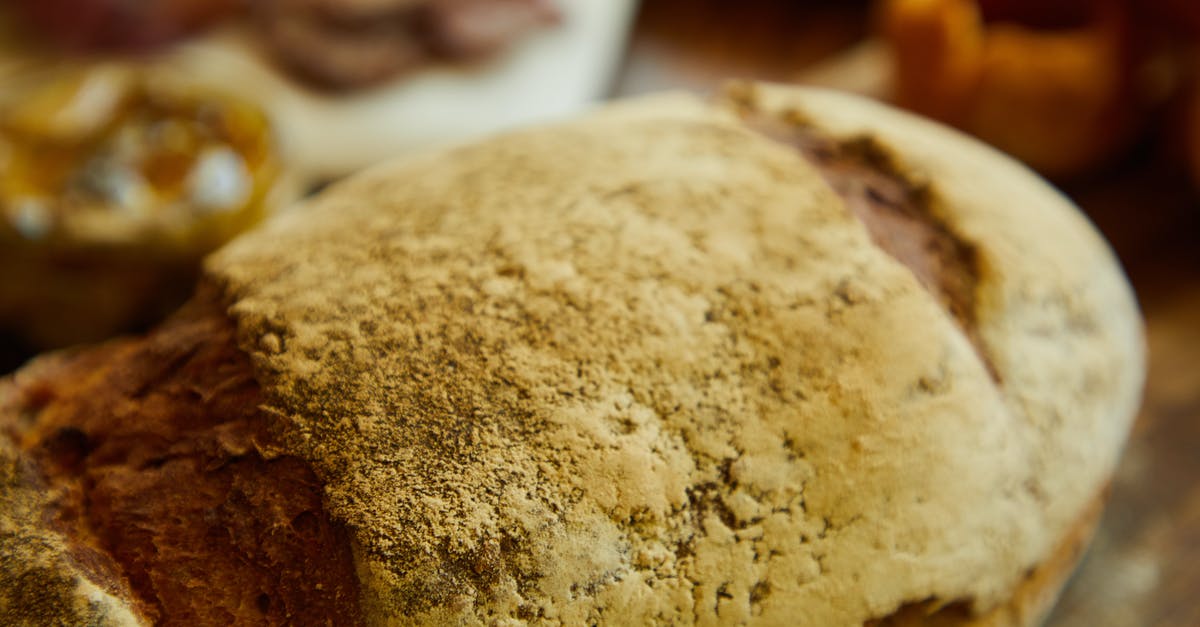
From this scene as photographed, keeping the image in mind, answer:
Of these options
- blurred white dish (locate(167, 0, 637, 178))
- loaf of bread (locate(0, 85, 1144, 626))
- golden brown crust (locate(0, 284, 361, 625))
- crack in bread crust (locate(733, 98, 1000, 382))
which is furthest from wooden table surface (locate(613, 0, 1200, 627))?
golden brown crust (locate(0, 284, 361, 625))

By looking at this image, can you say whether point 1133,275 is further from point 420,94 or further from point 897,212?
point 420,94

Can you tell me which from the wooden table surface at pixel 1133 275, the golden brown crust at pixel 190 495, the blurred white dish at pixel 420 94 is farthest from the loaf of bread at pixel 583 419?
the blurred white dish at pixel 420 94

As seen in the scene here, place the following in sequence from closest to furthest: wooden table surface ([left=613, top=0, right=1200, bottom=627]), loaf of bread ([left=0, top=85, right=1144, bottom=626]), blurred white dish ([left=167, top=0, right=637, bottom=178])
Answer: loaf of bread ([left=0, top=85, right=1144, bottom=626]) < wooden table surface ([left=613, top=0, right=1200, bottom=627]) < blurred white dish ([left=167, top=0, right=637, bottom=178])

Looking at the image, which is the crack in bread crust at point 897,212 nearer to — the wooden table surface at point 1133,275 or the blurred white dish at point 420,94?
the wooden table surface at point 1133,275

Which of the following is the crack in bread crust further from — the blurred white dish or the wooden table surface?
the blurred white dish

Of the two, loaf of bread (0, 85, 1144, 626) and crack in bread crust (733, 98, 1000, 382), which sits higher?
crack in bread crust (733, 98, 1000, 382)

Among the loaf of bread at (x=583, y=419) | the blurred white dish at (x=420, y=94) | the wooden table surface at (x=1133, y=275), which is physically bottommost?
the blurred white dish at (x=420, y=94)

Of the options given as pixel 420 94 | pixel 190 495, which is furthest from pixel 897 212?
pixel 420 94
